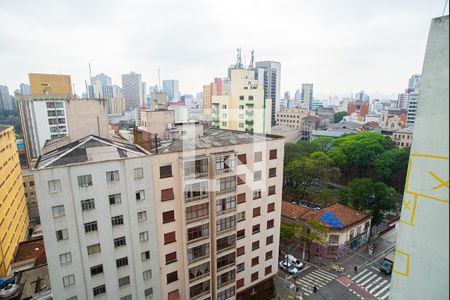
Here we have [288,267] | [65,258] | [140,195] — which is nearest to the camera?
[65,258]

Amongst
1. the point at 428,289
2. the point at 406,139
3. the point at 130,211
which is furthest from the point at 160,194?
the point at 406,139

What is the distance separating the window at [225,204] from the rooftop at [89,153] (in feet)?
28.3

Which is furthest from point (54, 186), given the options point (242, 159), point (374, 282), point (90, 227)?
point (374, 282)

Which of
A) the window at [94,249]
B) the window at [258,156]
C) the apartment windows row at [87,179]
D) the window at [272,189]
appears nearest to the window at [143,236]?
the window at [94,249]

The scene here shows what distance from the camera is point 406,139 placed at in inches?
3391

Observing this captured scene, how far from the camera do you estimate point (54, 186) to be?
66.0ft

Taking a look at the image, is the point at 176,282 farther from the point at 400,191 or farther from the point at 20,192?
Result: the point at 400,191

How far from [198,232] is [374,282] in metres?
27.8

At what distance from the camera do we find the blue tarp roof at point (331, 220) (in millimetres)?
41906

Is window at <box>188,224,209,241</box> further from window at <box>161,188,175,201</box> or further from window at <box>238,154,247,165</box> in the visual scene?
window at <box>238,154,247,165</box>

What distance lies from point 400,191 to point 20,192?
86.7 meters

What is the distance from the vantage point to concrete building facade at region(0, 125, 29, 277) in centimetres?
3928

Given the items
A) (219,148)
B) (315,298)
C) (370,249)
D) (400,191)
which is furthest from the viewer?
(400,191)

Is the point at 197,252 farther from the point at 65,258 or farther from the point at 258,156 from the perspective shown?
the point at 258,156
